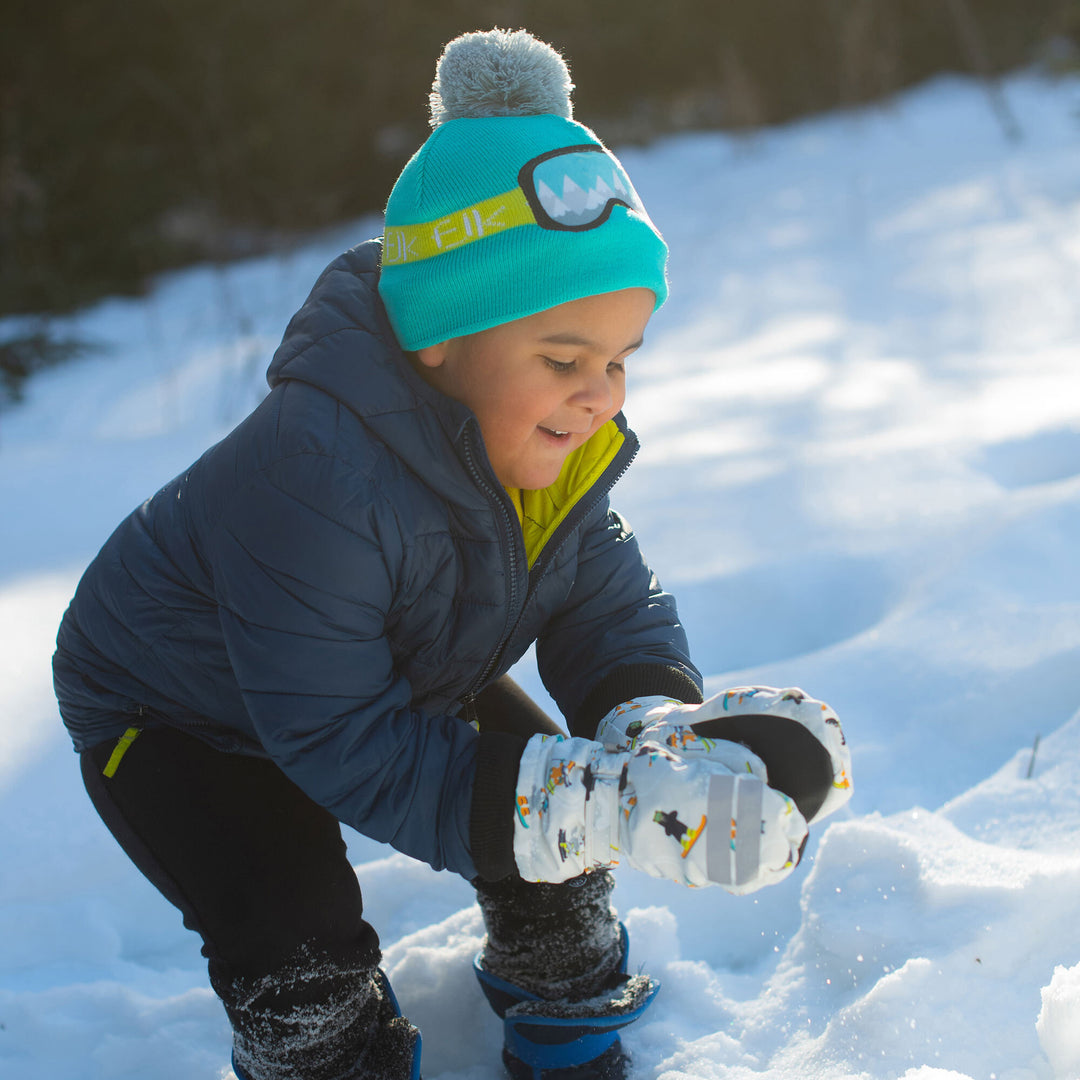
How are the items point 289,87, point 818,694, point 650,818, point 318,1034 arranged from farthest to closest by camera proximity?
1. point 289,87
2. point 818,694
3. point 318,1034
4. point 650,818

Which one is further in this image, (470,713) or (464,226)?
(470,713)

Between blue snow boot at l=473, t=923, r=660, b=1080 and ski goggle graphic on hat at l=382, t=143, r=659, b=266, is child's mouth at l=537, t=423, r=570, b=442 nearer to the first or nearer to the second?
ski goggle graphic on hat at l=382, t=143, r=659, b=266

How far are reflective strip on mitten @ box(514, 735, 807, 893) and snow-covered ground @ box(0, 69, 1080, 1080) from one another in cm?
34

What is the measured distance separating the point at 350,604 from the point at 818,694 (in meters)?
1.00

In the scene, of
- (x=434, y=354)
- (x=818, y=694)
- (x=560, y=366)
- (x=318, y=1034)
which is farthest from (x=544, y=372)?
(x=818, y=694)

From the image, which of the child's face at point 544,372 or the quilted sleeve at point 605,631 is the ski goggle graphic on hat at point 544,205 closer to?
the child's face at point 544,372

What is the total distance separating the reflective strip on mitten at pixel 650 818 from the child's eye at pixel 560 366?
0.40 m

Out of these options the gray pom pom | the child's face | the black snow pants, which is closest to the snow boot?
the black snow pants

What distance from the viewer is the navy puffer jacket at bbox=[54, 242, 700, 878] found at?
3.65 ft

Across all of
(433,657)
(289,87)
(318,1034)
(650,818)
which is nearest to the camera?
(650,818)

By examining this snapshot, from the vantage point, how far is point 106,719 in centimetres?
135

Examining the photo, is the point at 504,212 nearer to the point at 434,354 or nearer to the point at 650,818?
the point at 434,354

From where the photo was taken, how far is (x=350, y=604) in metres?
1.12

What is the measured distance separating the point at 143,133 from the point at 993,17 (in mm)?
6859
